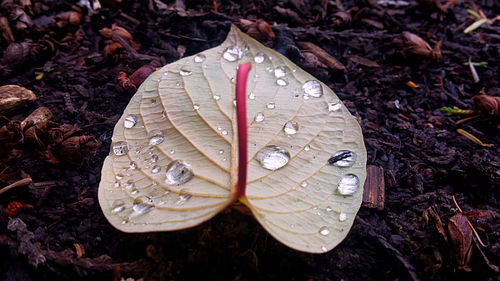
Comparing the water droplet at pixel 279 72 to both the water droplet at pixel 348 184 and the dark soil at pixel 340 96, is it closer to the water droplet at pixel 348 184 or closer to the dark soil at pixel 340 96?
the dark soil at pixel 340 96

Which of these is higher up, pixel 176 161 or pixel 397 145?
pixel 176 161

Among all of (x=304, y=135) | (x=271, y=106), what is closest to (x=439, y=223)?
(x=304, y=135)

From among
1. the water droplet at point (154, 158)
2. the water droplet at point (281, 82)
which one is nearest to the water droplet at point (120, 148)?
the water droplet at point (154, 158)

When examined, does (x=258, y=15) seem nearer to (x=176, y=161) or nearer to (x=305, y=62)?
(x=305, y=62)

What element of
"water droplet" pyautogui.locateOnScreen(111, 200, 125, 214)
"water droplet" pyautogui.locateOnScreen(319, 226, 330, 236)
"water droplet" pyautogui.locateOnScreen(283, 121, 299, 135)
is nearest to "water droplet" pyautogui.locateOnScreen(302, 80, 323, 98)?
"water droplet" pyautogui.locateOnScreen(283, 121, 299, 135)

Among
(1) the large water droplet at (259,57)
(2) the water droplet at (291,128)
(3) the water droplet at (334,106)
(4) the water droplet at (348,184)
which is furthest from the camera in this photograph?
(1) the large water droplet at (259,57)

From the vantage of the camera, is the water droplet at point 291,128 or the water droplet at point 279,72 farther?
the water droplet at point 279,72

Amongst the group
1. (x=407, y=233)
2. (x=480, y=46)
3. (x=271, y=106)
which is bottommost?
(x=407, y=233)

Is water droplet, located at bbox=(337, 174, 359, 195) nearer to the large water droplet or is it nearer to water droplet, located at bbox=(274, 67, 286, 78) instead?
water droplet, located at bbox=(274, 67, 286, 78)
